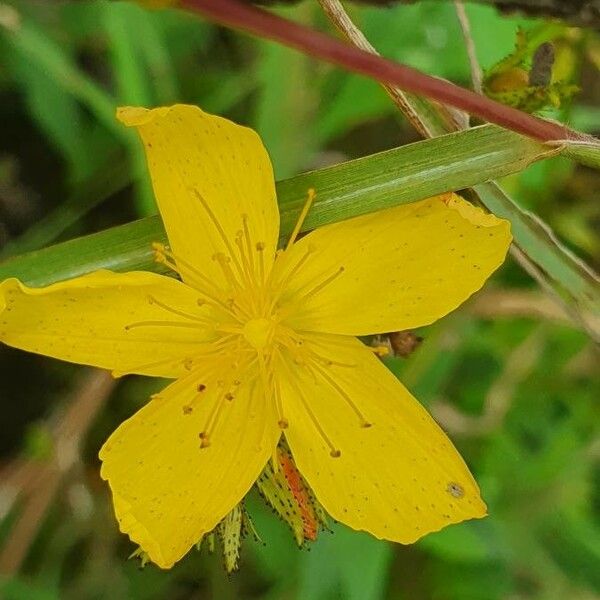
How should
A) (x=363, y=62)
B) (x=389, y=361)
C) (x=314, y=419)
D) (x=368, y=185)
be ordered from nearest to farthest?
(x=363, y=62)
(x=368, y=185)
(x=314, y=419)
(x=389, y=361)

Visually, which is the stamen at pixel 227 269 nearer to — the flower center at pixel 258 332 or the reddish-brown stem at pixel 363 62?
the flower center at pixel 258 332

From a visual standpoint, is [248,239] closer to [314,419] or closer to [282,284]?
[282,284]

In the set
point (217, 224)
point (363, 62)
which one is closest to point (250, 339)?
point (217, 224)

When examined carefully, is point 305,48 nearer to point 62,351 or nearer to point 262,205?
point 262,205

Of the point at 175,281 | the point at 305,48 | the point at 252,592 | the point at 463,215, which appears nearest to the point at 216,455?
the point at 175,281

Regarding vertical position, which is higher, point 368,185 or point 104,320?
point 368,185

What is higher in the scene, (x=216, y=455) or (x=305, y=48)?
(x=305, y=48)
